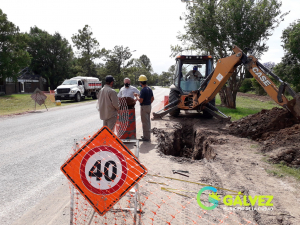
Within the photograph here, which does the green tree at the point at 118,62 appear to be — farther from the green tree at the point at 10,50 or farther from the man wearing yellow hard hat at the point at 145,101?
the man wearing yellow hard hat at the point at 145,101

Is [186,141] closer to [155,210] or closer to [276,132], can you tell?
[276,132]

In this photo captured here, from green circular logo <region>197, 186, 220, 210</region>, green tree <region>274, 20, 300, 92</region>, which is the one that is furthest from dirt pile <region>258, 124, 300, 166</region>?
green tree <region>274, 20, 300, 92</region>

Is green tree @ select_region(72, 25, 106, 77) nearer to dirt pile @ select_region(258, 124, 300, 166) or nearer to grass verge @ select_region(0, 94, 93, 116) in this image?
grass verge @ select_region(0, 94, 93, 116)

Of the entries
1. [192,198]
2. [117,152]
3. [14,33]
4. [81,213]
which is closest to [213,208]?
[192,198]

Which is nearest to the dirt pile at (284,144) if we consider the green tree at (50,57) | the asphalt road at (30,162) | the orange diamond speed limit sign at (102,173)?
the orange diamond speed limit sign at (102,173)

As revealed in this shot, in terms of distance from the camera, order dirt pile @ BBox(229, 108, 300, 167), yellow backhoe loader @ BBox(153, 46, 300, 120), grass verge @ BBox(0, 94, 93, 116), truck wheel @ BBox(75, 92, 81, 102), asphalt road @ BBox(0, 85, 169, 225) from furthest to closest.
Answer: truck wheel @ BBox(75, 92, 81, 102) < grass verge @ BBox(0, 94, 93, 116) < yellow backhoe loader @ BBox(153, 46, 300, 120) < dirt pile @ BBox(229, 108, 300, 167) < asphalt road @ BBox(0, 85, 169, 225)

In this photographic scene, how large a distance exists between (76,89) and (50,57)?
3505 centimetres

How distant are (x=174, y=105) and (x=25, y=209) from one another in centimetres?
911

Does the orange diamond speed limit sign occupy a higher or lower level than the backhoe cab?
lower

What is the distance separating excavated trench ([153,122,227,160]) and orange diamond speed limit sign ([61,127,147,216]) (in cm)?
389

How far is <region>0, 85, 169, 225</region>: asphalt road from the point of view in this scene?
4047 millimetres

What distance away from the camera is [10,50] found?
38281 mm

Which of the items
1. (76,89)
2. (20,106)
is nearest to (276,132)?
(20,106)

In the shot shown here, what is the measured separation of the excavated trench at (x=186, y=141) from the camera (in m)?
7.72
